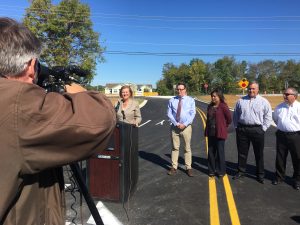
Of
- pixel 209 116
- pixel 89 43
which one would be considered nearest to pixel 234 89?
pixel 89 43

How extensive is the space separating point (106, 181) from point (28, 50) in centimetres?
417

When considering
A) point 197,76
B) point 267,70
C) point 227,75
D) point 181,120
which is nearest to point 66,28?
point 181,120

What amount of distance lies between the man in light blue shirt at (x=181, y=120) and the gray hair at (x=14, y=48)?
5.93m

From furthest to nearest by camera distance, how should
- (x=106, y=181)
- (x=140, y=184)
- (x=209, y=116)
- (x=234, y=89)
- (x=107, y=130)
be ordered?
(x=234, y=89) < (x=209, y=116) < (x=140, y=184) < (x=106, y=181) < (x=107, y=130)

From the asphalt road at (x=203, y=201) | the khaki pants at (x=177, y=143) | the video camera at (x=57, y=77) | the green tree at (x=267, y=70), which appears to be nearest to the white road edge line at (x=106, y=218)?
the asphalt road at (x=203, y=201)

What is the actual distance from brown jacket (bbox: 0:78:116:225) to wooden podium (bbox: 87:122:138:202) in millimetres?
3741

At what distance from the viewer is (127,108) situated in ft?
22.0

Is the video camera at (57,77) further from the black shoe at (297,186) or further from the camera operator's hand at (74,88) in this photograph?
the black shoe at (297,186)

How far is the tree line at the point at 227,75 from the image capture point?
351 feet

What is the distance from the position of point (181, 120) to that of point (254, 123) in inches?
58.1

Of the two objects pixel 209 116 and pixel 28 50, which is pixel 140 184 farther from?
pixel 28 50

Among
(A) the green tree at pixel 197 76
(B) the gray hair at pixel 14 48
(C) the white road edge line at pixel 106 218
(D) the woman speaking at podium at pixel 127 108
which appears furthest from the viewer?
(A) the green tree at pixel 197 76

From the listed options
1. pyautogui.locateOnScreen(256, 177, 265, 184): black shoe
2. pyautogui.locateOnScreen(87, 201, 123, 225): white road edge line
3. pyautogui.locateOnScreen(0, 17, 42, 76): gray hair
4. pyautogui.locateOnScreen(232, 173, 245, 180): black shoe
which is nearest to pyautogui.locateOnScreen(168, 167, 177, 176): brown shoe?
pyautogui.locateOnScreen(232, 173, 245, 180): black shoe

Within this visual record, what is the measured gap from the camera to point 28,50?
1.42 m
